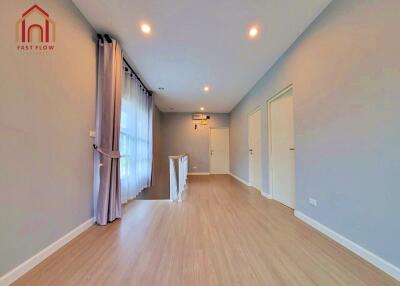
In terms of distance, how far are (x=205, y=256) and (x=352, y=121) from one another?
2.03 metres

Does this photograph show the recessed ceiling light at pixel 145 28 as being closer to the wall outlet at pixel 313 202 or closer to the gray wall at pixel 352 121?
the gray wall at pixel 352 121

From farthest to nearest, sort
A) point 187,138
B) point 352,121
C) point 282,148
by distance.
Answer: point 187,138, point 282,148, point 352,121

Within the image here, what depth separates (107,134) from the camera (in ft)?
8.36

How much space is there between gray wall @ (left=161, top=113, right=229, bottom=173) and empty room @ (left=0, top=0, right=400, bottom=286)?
420cm

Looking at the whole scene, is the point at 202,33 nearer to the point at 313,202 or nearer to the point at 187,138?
the point at 313,202

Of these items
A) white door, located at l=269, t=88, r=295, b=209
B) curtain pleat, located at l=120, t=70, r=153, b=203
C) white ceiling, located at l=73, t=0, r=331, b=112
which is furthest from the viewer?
curtain pleat, located at l=120, t=70, r=153, b=203

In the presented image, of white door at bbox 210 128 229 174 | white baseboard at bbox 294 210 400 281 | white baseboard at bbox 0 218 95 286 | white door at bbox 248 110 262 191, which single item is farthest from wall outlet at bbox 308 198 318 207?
white door at bbox 210 128 229 174

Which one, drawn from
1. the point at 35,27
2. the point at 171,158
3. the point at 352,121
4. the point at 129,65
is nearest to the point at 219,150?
the point at 171,158

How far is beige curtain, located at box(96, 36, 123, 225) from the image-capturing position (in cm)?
249

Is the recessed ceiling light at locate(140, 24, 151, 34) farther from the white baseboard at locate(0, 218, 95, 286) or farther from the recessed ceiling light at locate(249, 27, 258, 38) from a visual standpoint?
the white baseboard at locate(0, 218, 95, 286)

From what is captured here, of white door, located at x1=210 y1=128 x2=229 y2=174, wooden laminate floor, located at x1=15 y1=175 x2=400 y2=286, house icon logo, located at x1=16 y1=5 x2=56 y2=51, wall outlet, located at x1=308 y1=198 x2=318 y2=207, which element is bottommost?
wooden laminate floor, located at x1=15 y1=175 x2=400 y2=286

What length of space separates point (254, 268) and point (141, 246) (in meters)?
1.17

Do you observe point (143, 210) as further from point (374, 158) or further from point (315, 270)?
point (374, 158)

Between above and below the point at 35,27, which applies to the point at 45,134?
below
